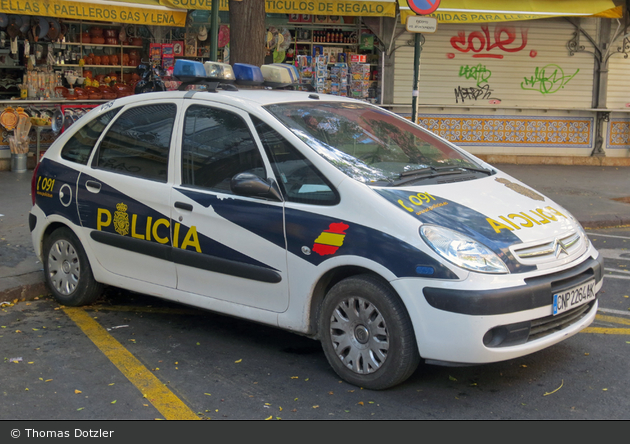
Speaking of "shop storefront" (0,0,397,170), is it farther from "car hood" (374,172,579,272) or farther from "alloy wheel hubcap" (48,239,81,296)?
"car hood" (374,172,579,272)

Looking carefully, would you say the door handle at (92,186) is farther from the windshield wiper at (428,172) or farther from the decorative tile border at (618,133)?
the decorative tile border at (618,133)

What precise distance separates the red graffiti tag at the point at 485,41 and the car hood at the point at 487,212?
1028cm

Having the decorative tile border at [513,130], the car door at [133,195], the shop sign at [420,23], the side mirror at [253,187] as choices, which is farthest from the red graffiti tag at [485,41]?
the side mirror at [253,187]

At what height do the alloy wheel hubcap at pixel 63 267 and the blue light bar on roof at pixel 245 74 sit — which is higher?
the blue light bar on roof at pixel 245 74

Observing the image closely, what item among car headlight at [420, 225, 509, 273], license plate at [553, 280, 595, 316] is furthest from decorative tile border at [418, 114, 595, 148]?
car headlight at [420, 225, 509, 273]

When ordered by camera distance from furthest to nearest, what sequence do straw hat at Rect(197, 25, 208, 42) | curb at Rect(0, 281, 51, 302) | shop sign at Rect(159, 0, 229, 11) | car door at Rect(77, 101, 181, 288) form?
1. straw hat at Rect(197, 25, 208, 42)
2. shop sign at Rect(159, 0, 229, 11)
3. curb at Rect(0, 281, 51, 302)
4. car door at Rect(77, 101, 181, 288)

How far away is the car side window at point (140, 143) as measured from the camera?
5.04 m

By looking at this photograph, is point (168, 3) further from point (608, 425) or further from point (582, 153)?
point (608, 425)

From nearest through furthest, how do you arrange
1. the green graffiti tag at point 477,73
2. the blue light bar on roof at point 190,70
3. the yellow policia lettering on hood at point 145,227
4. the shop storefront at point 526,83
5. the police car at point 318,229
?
1. the police car at point 318,229
2. the yellow policia lettering on hood at point 145,227
3. the blue light bar on roof at point 190,70
4. the shop storefront at point 526,83
5. the green graffiti tag at point 477,73

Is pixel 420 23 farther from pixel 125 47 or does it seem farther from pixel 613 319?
pixel 125 47

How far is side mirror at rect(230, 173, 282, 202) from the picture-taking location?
434 cm

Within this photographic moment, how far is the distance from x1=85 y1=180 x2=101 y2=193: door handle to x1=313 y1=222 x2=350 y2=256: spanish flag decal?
6.45ft

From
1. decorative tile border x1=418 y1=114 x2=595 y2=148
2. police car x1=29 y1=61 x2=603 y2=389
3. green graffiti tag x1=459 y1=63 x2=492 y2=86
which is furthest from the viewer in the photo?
decorative tile border x1=418 y1=114 x2=595 y2=148

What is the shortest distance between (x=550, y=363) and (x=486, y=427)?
1017 millimetres
